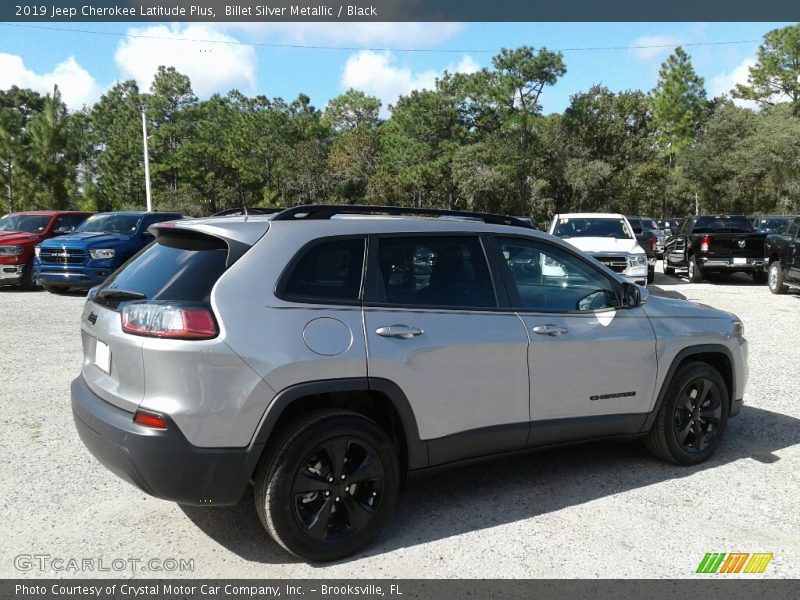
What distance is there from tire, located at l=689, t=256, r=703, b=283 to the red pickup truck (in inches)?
624

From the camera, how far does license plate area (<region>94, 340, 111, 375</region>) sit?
347 cm

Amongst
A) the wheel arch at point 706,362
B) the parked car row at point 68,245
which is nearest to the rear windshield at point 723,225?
the parked car row at point 68,245

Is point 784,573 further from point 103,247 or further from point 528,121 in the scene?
point 528,121

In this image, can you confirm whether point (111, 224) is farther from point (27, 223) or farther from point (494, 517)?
point (494, 517)

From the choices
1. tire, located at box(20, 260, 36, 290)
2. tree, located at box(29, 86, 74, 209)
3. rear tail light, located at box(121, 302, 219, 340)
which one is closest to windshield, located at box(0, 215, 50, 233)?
tire, located at box(20, 260, 36, 290)

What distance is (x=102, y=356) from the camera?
356 centimetres

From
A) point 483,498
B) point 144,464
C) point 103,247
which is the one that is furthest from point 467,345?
point 103,247

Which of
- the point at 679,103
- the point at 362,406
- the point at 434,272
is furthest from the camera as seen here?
the point at 679,103

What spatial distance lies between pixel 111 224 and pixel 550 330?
13.6 m

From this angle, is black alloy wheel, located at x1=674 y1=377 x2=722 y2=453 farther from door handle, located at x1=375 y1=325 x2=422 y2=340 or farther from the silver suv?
door handle, located at x1=375 y1=325 x2=422 y2=340

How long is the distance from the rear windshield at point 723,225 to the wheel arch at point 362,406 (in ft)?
54.6

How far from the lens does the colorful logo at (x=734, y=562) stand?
3414mm

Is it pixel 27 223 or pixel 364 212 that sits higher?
pixel 364 212

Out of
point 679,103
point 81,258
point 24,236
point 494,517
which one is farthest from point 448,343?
point 679,103
